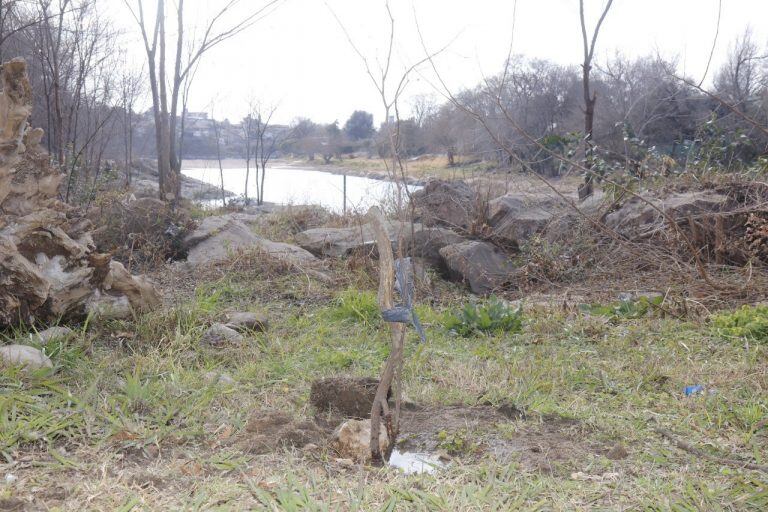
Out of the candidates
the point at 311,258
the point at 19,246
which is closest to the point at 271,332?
the point at 19,246

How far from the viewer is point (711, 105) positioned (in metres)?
13.1

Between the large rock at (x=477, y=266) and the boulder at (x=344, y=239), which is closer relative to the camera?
the large rock at (x=477, y=266)

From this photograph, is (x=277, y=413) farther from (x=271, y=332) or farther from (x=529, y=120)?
(x=529, y=120)

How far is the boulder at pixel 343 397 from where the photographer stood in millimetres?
3496

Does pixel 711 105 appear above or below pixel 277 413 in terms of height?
above

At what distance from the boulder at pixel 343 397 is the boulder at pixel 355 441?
0.42 m

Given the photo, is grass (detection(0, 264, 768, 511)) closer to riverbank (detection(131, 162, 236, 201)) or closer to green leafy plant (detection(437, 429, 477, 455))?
green leafy plant (detection(437, 429, 477, 455))

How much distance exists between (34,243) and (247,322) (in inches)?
60.2

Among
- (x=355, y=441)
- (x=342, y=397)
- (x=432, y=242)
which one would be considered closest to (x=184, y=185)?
(x=432, y=242)

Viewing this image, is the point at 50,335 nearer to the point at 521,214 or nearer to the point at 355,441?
the point at 355,441

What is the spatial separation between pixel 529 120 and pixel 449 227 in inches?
425

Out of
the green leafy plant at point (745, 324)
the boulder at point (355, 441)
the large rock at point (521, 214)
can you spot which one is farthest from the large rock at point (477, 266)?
the boulder at point (355, 441)

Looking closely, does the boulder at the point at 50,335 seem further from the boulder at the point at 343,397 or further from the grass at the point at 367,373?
the boulder at the point at 343,397

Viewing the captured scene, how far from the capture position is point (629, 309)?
5527mm
